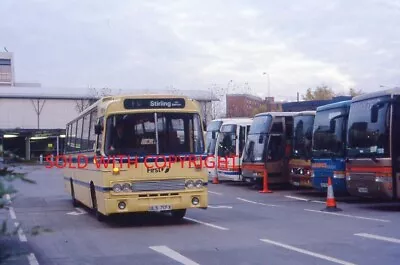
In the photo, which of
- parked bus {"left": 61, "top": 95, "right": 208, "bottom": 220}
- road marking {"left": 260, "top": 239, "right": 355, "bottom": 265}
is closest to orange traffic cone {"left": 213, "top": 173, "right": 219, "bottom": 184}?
parked bus {"left": 61, "top": 95, "right": 208, "bottom": 220}

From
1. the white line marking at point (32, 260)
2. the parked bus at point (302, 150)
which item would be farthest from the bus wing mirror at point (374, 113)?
the white line marking at point (32, 260)

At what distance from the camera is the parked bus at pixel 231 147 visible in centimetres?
2992

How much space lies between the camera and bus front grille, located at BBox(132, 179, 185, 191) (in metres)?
14.7

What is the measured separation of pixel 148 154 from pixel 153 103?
1254 mm

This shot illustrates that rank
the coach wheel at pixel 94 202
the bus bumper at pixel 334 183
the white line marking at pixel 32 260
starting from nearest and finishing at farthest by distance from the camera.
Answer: the white line marking at pixel 32 260 < the coach wheel at pixel 94 202 < the bus bumper at pixel 334 183

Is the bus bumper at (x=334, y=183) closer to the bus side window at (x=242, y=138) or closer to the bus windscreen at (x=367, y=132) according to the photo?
the bus windscreen at (x=367, y=132)

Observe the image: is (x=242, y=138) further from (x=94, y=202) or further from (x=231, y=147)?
(x=94, y=202)

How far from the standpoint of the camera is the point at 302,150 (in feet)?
80.5

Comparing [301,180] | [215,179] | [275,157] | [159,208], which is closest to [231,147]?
[215,179]

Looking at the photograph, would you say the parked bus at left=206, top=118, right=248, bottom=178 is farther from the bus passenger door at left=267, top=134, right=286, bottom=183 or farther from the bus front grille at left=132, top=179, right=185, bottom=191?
the bus front grille at left=132, top=179, right=185, bottom=191

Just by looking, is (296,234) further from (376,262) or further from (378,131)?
(378,131)

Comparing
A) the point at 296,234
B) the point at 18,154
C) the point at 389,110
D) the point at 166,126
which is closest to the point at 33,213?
the point at 166,126

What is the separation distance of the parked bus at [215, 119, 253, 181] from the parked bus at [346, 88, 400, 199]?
11.1m

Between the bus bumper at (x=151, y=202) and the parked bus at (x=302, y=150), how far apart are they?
943 centimetres
